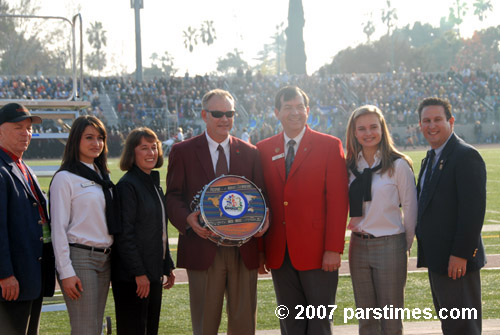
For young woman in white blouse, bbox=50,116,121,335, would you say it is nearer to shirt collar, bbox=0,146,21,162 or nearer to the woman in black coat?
the woman in black coat

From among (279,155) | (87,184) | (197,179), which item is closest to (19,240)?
(87,184)

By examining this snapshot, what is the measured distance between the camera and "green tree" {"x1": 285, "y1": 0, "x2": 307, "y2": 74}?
6334 cm

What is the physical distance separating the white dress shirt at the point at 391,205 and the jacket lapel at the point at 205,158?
1094 mm

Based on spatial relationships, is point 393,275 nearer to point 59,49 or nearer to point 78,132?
point 78,132

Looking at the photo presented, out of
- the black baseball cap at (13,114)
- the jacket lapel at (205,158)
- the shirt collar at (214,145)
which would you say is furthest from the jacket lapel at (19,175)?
the shirt collar at (214,145)

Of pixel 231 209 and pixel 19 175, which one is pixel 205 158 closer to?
pixel 231 209

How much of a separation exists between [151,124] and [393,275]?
34577mm

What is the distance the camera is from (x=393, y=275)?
464 cm

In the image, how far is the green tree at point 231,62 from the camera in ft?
360

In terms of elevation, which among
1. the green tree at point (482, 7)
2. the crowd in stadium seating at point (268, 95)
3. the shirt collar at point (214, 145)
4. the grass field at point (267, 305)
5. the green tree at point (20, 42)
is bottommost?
the grass field at point (267, 305)

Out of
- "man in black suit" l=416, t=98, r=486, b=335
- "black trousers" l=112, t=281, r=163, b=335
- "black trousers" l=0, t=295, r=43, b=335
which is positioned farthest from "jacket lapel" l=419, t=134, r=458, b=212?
"black trousers" l=0, t=295, r=43, b=335

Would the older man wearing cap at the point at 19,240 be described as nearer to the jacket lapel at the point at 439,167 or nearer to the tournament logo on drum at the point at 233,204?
the tournament logo on drum at the point at 233,204

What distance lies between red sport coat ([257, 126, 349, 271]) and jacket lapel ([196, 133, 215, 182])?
50 cm

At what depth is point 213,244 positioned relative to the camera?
15.3 ft
